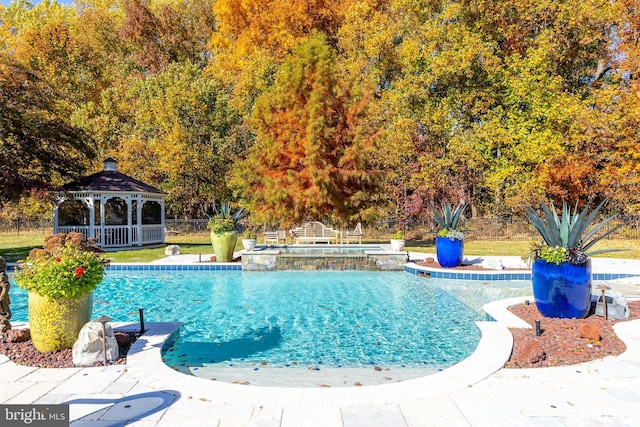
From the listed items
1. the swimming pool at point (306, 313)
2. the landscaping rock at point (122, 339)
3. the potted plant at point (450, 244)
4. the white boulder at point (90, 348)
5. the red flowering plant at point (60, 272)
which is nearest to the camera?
the white boulder at point (90, 348)

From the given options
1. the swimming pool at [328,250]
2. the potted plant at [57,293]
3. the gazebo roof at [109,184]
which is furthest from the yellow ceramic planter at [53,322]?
the gazebo roof at [109,184]

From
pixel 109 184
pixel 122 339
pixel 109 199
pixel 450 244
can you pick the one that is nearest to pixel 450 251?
pixel 450 244

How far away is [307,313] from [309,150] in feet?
42.4

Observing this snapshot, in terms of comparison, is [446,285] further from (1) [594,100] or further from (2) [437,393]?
(1) [594,100]

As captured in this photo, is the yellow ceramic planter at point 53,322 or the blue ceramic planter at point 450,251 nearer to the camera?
the yellow ceramic planter at point 53,322

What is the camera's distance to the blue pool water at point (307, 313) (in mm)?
5629

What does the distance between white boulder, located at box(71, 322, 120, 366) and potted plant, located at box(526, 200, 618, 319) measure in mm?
5588

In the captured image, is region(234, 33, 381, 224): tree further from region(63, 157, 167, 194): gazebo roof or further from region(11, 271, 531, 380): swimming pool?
region(11, 271, 531, 380): swimming pool

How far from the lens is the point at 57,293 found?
4648mm

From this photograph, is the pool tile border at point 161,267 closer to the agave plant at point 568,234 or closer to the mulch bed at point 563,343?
the mulch bed at point 563,343

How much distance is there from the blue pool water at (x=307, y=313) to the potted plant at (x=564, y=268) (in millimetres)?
1204

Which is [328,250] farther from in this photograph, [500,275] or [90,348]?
[90,348]

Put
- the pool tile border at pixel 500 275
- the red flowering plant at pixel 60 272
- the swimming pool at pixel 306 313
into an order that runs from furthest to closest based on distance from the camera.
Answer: the pool tile border at pixel 500 275, the swimming pool at pixel 306 313, the red flowering plant at pixel 60 272

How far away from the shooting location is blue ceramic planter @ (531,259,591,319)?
19.2 feet
